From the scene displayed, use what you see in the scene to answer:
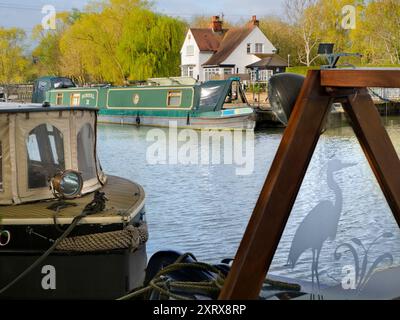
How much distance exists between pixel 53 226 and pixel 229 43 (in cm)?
5350

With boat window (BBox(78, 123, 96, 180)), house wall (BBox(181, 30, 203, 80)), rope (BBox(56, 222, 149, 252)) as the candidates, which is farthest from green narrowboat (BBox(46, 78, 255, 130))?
house wall (BBox(181, 30, 203, 80))

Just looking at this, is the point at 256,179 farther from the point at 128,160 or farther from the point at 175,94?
the point at 175,94

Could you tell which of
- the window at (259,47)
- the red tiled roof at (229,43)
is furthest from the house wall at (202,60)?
the window at (259,47)

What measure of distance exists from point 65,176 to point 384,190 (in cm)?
378

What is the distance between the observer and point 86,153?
21.0ft

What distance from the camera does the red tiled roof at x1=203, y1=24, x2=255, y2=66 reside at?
184 feet

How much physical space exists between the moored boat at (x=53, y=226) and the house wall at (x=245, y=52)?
1986 inches

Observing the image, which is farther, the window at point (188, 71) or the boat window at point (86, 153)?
the window at point (188, 71)

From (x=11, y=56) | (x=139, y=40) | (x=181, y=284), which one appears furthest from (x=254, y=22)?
(x=181, y=284)

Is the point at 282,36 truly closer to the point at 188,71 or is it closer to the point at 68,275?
the point at 188,71

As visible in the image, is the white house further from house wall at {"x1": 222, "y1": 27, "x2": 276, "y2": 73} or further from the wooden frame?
the wooden frame

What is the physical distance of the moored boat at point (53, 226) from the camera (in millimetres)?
5270

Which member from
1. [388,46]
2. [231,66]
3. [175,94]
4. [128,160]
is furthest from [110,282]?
[231,66]

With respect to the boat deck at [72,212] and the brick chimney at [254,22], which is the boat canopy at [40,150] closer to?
the boat deck at [72,212]
